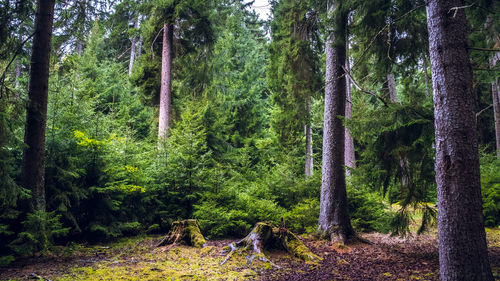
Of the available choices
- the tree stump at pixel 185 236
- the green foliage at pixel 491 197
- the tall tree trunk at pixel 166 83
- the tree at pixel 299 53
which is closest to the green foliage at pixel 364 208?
the green foliage at pixel 491 197

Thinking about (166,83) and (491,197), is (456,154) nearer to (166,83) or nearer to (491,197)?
(491,197)

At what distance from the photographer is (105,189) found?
669cm

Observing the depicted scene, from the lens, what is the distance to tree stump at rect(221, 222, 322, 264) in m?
5.79

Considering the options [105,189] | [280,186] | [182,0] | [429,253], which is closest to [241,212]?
[280,186]

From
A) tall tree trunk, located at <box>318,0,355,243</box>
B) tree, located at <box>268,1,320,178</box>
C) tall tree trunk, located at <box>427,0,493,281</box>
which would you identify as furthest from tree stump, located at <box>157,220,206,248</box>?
tree, located at <box>268,1,320,178</box>

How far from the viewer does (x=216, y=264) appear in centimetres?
526

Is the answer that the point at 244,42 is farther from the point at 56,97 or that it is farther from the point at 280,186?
the point at 56,97

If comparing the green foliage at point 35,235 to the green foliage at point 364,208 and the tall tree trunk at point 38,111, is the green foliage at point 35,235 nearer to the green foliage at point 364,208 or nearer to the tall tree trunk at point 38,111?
the tall tree trunk at point 38,111

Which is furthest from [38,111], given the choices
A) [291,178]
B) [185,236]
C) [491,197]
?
[491,197]

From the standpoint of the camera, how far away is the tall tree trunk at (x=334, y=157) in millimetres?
7289

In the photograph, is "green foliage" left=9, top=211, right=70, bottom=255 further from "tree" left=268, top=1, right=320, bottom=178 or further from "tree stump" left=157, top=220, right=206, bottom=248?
"tree" left=268, top=1, right=320, bottom=178

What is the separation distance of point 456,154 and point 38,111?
23.0 ft

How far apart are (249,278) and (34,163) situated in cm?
465

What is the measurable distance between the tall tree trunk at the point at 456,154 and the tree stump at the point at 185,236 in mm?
4828
